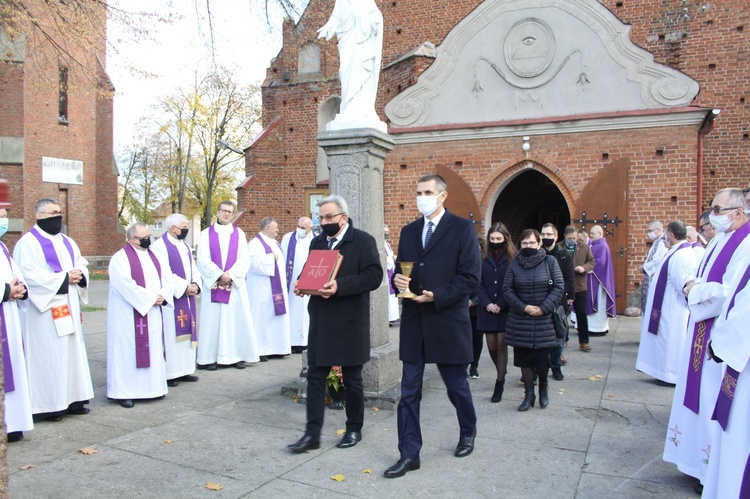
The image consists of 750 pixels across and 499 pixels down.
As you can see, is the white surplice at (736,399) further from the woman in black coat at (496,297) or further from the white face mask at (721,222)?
the woman in black coat at (496,297)

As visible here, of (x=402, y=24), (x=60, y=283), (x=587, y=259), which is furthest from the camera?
(x=402, y=24)

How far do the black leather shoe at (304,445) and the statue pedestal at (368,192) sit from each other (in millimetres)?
1446

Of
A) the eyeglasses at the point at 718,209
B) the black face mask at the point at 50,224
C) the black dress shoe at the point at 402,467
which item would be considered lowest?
the black dress shoe at the point at 402,467

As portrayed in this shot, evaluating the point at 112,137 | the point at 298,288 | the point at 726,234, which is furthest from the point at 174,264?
the point at 112,137

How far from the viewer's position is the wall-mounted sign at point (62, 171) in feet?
76.9

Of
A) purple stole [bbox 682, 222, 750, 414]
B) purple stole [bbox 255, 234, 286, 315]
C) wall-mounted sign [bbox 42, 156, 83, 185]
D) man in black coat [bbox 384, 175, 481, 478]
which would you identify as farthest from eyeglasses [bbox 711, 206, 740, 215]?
wall-mounted sign [bbox 42, 156, 83, 185]

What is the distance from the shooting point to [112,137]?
26.8 meters

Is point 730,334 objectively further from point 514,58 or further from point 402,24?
point 402,24

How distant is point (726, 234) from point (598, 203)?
9767mm

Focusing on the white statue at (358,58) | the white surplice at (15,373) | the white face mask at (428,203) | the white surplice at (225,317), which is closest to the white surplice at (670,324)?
the white statue at (358,58)

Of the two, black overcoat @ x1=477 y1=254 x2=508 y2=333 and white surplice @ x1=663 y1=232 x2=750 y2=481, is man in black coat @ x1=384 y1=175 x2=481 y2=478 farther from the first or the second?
black overcoat @ x1=477 y1=254 x2=508 y2=333

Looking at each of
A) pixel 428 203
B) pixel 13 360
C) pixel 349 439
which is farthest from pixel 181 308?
pixel 428 203

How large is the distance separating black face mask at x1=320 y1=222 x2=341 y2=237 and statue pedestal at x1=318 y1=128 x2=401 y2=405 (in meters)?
1.34

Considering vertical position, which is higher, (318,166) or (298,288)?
(318,166)
